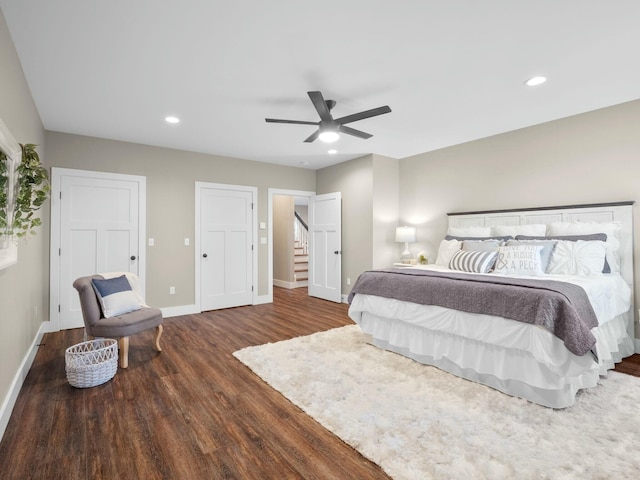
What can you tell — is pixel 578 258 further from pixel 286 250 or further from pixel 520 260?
pixel 286 250

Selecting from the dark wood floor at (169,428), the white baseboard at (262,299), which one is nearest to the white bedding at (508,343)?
the dark wood floor at (169,428)

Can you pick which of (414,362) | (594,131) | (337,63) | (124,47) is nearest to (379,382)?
(414,362)

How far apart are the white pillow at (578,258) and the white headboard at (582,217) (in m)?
0.38

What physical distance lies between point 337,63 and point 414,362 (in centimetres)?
272

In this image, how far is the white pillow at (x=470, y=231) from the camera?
4227mm

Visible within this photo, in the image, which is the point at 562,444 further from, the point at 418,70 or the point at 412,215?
the point at 412,215

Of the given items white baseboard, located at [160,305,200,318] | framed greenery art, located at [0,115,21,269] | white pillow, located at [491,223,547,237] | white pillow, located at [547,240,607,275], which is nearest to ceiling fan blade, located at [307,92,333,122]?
framed greenery art, located at [0,115,21,269]

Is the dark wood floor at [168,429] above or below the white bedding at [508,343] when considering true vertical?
below

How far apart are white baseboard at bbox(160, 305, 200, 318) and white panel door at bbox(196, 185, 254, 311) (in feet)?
0.52

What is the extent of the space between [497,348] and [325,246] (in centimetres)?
390

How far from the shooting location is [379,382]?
2.67 metres

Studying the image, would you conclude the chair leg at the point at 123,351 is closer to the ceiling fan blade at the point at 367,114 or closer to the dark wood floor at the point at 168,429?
the dark wood floor at the point at 168,429

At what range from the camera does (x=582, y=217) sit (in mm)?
3646

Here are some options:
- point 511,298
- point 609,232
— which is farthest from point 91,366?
point 609,232
